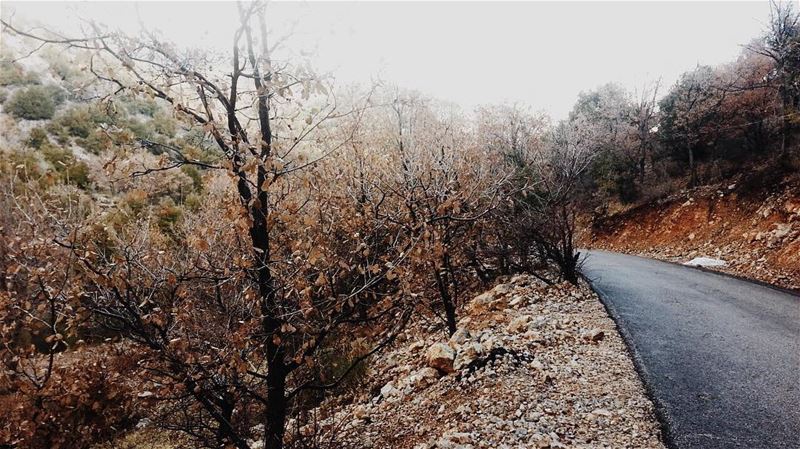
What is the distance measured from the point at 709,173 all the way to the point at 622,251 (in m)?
5.66

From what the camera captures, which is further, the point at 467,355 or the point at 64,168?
the point at 64,168

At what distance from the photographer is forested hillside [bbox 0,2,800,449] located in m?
2.96

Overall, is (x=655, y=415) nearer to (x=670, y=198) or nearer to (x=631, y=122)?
(x=670, y=198)

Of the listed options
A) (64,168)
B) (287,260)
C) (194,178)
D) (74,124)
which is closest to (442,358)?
(287,260)

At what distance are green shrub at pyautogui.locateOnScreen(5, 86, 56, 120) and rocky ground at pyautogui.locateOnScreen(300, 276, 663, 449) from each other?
84.8 feet

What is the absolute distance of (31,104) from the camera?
22.9m

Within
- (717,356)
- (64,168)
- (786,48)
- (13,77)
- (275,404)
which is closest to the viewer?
(275,404)

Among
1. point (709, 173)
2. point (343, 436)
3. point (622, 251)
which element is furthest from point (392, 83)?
point (709, 173)

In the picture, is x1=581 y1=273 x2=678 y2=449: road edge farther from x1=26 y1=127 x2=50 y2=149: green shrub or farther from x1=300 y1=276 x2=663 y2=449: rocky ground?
x1=26 y1=127 x2=50 y2=149: green shrub

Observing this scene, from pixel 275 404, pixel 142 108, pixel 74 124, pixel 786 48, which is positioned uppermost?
pixel 142 108

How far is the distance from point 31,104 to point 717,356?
3103 centimetres

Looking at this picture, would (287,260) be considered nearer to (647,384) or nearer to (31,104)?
(647,384)

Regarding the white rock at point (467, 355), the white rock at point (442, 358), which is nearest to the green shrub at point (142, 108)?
the white rock at point (442, 358)

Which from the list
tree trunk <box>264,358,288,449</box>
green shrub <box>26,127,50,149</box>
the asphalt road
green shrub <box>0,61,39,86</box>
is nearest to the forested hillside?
tree trunk <box>264,358,288,449</box>
